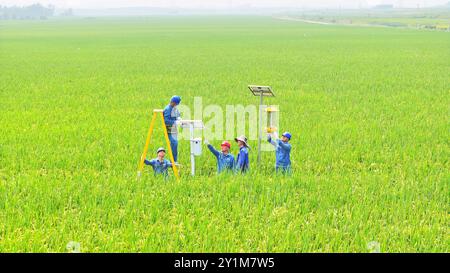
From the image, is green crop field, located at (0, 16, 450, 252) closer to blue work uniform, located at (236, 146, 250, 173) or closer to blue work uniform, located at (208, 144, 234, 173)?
blue work uniform, located at (236, 146, 250, 173)

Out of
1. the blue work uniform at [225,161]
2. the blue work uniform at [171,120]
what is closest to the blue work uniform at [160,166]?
the blue work uniform at [171,120]

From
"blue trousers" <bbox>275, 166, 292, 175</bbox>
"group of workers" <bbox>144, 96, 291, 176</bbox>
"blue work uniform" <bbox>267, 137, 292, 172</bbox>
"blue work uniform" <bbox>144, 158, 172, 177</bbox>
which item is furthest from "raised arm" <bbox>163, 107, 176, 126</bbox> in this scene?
"blue trousers" <bbox>275, 166, 292, 175</bbox>

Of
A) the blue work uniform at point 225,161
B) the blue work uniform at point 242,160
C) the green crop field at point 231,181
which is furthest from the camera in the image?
the blue work uniform at point 225,161

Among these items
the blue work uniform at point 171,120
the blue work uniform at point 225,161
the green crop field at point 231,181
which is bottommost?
the green crop field at point 231,181

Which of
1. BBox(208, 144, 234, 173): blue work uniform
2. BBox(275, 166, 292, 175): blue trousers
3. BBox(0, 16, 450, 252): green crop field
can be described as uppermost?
BBox(208, 144, 234, 173): blue work uniform

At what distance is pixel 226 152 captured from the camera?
751cm

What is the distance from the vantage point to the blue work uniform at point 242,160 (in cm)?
739

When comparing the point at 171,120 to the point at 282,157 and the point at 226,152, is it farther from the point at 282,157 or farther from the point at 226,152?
the point at 282,157

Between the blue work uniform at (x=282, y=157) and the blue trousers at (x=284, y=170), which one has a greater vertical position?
the blue work uniform at (x=282, y=157)

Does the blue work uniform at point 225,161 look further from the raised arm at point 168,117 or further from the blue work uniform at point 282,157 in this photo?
the raised arm at point 168,117

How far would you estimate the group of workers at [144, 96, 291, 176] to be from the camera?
23.8 ft

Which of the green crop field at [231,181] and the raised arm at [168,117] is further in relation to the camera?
the raised arm at [168,117]
